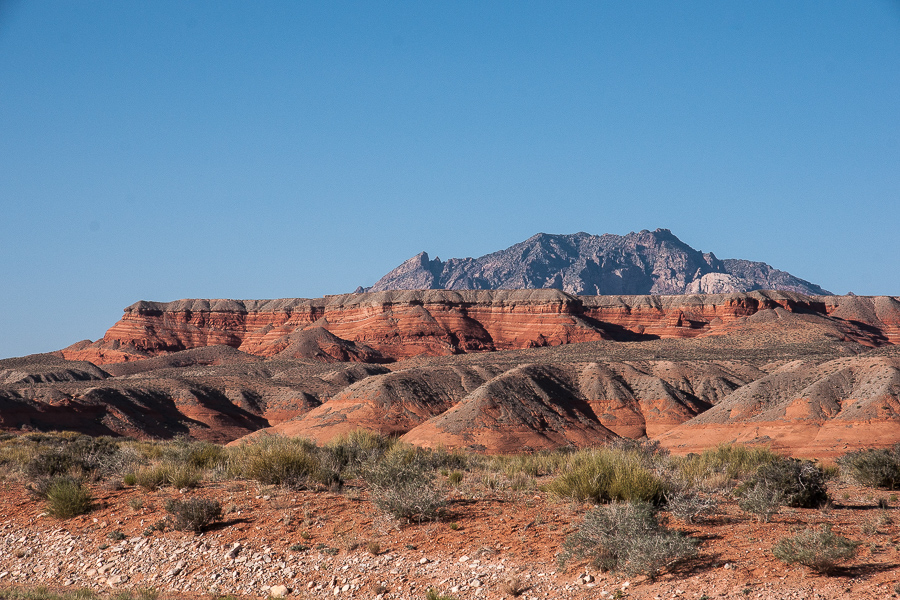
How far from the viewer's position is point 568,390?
6359 cm

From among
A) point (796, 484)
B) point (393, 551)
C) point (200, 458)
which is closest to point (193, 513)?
point (393, 551)

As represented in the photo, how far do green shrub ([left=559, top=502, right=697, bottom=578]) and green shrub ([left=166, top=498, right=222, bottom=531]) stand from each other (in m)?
7.02

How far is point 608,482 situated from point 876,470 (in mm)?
7822

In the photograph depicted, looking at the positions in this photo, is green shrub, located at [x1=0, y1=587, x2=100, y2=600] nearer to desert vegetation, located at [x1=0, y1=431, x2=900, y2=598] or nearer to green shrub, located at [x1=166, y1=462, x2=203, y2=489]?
desert vegetation, located at [x1=0, y1=431, x2=900, y2=598]

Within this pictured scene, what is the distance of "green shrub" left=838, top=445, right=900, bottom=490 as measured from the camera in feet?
58.2

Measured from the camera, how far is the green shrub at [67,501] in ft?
53.6

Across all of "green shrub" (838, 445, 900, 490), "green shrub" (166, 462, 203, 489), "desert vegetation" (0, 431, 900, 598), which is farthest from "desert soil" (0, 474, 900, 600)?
"green shrub" (838, 445, 900, 490)

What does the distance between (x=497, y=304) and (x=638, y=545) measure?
124 meters

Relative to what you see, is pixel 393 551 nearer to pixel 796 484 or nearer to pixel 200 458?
pixel 796 484

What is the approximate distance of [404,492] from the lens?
14273mm

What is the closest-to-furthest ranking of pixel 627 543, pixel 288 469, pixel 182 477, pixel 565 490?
pixel 627 543 < pixel 565 490 < pixel 288 469 < pixel 182 477

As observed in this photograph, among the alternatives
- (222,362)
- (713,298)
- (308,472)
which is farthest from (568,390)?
(713,298)

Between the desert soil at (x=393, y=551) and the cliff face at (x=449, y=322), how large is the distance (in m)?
97.4

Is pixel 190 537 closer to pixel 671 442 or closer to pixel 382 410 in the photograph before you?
pixel 671 442
